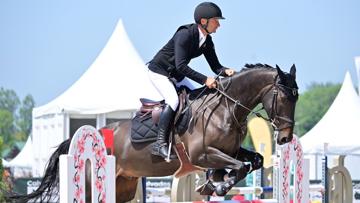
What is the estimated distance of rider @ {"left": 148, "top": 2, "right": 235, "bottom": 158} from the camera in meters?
6.80

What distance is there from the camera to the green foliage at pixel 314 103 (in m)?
112

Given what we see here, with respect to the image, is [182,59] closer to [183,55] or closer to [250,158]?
[183,55]

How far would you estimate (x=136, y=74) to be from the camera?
17172 mm

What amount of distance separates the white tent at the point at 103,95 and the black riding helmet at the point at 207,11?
941 cm

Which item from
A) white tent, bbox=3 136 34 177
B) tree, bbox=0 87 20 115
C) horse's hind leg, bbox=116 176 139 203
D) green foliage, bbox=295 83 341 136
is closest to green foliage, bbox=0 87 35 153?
tree, bbox=0 87 20 115

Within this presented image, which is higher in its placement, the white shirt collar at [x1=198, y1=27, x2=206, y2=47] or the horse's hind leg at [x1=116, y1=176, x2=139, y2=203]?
the white shirt collar at [x1=198, y1=27, x2=206, y2=47]

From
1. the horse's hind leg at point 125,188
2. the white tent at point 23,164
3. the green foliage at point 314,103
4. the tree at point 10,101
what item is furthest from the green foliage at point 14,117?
the horse's hind leg at point 125,188

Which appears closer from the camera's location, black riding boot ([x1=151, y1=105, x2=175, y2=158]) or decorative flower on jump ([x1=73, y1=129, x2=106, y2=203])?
decorative flower on jump ([x1=73, y1=129, x2=106, y2=203])

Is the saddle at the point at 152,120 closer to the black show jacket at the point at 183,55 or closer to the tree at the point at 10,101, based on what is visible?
the black show jacket at the point at 183,55

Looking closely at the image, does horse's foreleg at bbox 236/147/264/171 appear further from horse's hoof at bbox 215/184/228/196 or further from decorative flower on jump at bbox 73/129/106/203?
decorative flower on jump at bbox 73/129/106/203

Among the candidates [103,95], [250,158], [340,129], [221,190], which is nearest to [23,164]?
[103,95]

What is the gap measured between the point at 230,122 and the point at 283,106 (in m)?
0.46

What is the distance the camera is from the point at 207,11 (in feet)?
22.6

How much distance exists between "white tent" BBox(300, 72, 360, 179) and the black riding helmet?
1082 cm
